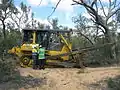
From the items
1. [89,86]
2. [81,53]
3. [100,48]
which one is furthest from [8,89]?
[100,48]

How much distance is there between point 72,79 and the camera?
18.1 meters

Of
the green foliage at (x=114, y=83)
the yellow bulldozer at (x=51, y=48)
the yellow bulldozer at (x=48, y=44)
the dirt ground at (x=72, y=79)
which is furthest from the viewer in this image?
the yellow bulldozer at (x=48, y=44)

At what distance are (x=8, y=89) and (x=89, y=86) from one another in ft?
12.3

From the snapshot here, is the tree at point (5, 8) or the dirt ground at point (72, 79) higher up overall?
the tree at point (5, 8)

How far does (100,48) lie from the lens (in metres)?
24.1

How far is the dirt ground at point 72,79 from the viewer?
54.7 feet

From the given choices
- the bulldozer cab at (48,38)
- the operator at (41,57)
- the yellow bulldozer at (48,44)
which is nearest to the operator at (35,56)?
the operator at (41,57)

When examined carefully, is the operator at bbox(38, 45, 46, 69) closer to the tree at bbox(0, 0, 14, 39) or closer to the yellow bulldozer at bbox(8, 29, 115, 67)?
the yellow bulldozer at bbox(8, 29, 115, 67)

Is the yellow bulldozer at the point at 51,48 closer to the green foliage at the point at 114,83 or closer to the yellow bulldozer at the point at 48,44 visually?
the yellow bulldozer at the point at 48,44

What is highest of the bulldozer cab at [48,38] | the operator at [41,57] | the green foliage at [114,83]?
the bulldozer cab at [48,38]

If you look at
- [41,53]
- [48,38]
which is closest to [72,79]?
[41,53]

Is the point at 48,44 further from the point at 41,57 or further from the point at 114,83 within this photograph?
the point at 114,83

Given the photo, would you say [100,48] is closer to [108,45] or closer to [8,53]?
[108,45]

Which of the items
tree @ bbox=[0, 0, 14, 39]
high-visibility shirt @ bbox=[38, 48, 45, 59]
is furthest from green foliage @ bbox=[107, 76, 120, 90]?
tree @ bbox=[0, 0, 14, 39]
